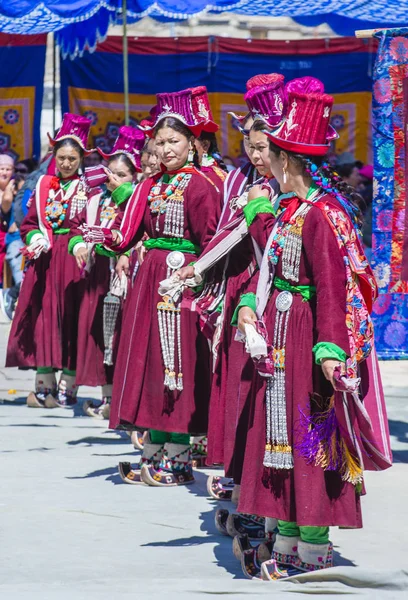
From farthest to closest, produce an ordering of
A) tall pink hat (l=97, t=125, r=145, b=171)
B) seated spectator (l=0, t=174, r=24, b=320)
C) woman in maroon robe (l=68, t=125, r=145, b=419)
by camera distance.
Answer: seated spectator (l=0, t=174, r=24, b=320), tall pink hat (l=97, t=125, r=145, b=171), woman in maroon robe (l=68, t=125, r=145, b=419)

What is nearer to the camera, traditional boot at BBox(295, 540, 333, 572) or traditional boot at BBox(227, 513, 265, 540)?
traditional boot at BBox(295, 540, 333, 572)

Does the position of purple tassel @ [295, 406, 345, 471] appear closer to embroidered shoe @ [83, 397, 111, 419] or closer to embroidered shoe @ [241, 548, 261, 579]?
embroidered shoe @ [241, 548, 261, 579]

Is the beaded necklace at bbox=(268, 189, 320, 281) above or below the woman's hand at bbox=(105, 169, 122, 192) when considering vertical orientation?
below

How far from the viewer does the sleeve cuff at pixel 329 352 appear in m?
3.90

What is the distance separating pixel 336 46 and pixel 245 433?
10.1 meters

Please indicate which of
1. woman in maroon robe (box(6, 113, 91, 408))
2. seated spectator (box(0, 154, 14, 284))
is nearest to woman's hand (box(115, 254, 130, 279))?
woman in maroon robe (box(6, 113, 91, 408))

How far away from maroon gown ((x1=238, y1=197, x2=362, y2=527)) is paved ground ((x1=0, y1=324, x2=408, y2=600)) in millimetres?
238

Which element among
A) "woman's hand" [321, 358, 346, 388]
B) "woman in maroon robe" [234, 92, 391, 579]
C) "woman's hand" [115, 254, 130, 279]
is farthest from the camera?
"woman's hand" [115, 254, 130, 279]

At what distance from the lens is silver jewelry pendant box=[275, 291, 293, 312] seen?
413 centimetres

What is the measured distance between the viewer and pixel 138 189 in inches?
233

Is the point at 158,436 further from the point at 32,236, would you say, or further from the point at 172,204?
the point at 32,236

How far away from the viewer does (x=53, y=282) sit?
8.40m

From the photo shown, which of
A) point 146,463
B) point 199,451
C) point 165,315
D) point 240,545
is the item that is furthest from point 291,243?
point 199,451

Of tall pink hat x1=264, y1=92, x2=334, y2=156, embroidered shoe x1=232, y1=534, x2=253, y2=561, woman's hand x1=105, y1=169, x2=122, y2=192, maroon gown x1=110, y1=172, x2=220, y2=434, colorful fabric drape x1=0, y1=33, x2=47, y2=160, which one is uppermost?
colorful fabric drape x1=0, y1=33, x2=47, y2=160
